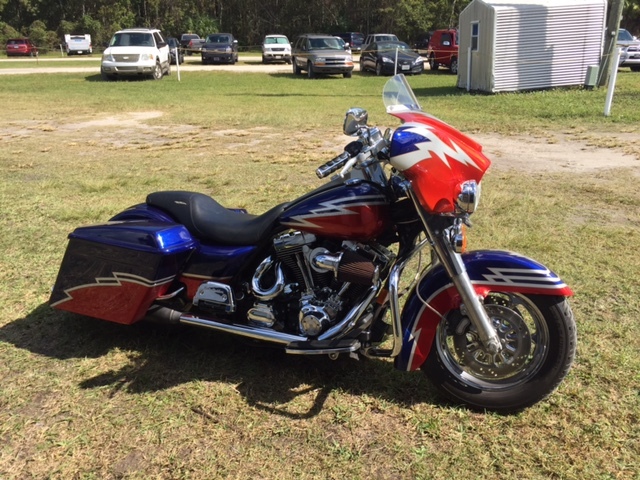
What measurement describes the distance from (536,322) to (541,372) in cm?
25

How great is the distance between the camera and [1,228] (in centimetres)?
576

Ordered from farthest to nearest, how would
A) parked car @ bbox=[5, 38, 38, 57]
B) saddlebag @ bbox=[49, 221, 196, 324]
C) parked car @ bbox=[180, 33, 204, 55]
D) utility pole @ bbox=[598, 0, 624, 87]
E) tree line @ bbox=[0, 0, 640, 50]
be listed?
tree line @ bbox=[0, 0, 640, 50] < parked car @ bbox=[5, 38, 38, 57] < parked car @ bbox=[180, 33, 204, 55] < utility pole @ bbox=[598, 0, 624, 87] < saddlebag @ bbox=[49, 221, 196, 324]

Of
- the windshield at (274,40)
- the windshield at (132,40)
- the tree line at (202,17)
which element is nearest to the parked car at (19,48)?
the tree line at (202,17)

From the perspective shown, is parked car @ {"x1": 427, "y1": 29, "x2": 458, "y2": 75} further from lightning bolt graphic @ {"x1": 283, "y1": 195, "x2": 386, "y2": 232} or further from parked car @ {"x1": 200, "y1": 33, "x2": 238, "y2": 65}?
lightning bolt graphic @ {"x1": 283, "y1": 195, "x2": 386, "y2": 232}

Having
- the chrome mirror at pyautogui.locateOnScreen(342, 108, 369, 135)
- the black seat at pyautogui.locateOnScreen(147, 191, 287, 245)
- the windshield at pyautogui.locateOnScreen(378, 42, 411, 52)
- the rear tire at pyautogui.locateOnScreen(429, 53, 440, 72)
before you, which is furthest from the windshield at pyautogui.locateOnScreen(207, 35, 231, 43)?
the chrome mirror at pyautogui.locateOnScreen(342, 108, 369, 135)

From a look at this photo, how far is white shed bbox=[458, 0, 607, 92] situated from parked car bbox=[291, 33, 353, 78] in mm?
7205

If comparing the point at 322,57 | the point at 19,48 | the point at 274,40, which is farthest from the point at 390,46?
the point at 19,48

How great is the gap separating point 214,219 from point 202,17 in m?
55.1

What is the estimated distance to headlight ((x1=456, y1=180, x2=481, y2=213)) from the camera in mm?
2623

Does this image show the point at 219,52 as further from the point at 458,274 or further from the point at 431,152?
the point at 458,274

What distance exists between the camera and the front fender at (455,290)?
9.16 ft

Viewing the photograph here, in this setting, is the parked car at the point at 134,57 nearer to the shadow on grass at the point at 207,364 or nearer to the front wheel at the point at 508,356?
the shadow on grass at the point at 207,364

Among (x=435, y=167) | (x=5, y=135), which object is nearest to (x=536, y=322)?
(x=435, y=167)

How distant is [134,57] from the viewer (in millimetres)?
21844
